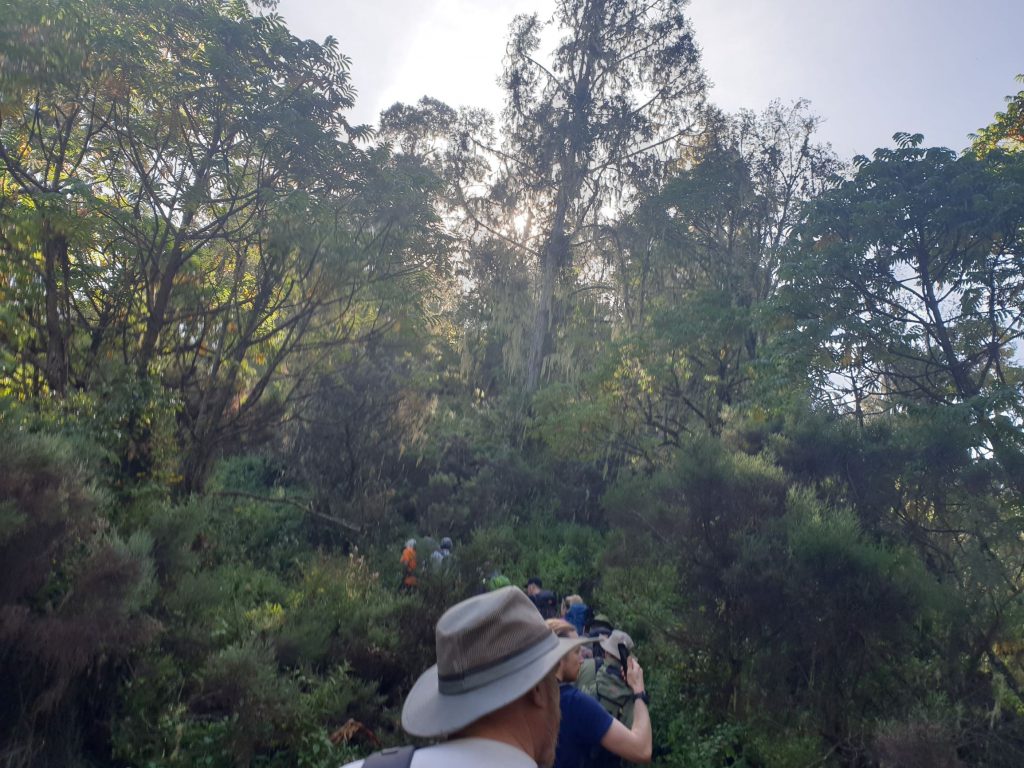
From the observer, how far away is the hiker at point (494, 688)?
5.14ft

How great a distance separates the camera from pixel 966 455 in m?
11.5

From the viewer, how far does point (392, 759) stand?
4.57 ft

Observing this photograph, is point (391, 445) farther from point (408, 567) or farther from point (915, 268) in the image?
point (915, 268)

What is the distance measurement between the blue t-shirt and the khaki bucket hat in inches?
42.7

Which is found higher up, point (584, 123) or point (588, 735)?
point (584, 123)

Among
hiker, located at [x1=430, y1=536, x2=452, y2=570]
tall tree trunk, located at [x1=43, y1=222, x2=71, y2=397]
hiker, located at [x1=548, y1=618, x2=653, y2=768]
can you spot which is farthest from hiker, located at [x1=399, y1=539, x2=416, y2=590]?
hiker, located at [x1=548, y1=618, x2=653, y2=768]

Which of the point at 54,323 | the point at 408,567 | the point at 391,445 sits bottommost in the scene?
the point at 408,567

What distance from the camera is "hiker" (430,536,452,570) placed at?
11.4m

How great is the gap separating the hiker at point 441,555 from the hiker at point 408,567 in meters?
0.29

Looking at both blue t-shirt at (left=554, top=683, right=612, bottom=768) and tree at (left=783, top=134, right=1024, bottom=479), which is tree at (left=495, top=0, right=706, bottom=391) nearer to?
tree at (left=783, top=134, right=1024, bottom=479)

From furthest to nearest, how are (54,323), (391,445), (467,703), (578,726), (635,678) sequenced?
(391,445) → (54,323) → (635,678) → (578,726) → (467,703)

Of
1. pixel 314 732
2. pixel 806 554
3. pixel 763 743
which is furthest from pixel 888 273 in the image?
pixel 314 732

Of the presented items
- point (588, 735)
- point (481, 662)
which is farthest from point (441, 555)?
point (481, 662)

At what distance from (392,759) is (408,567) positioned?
35.0ft
